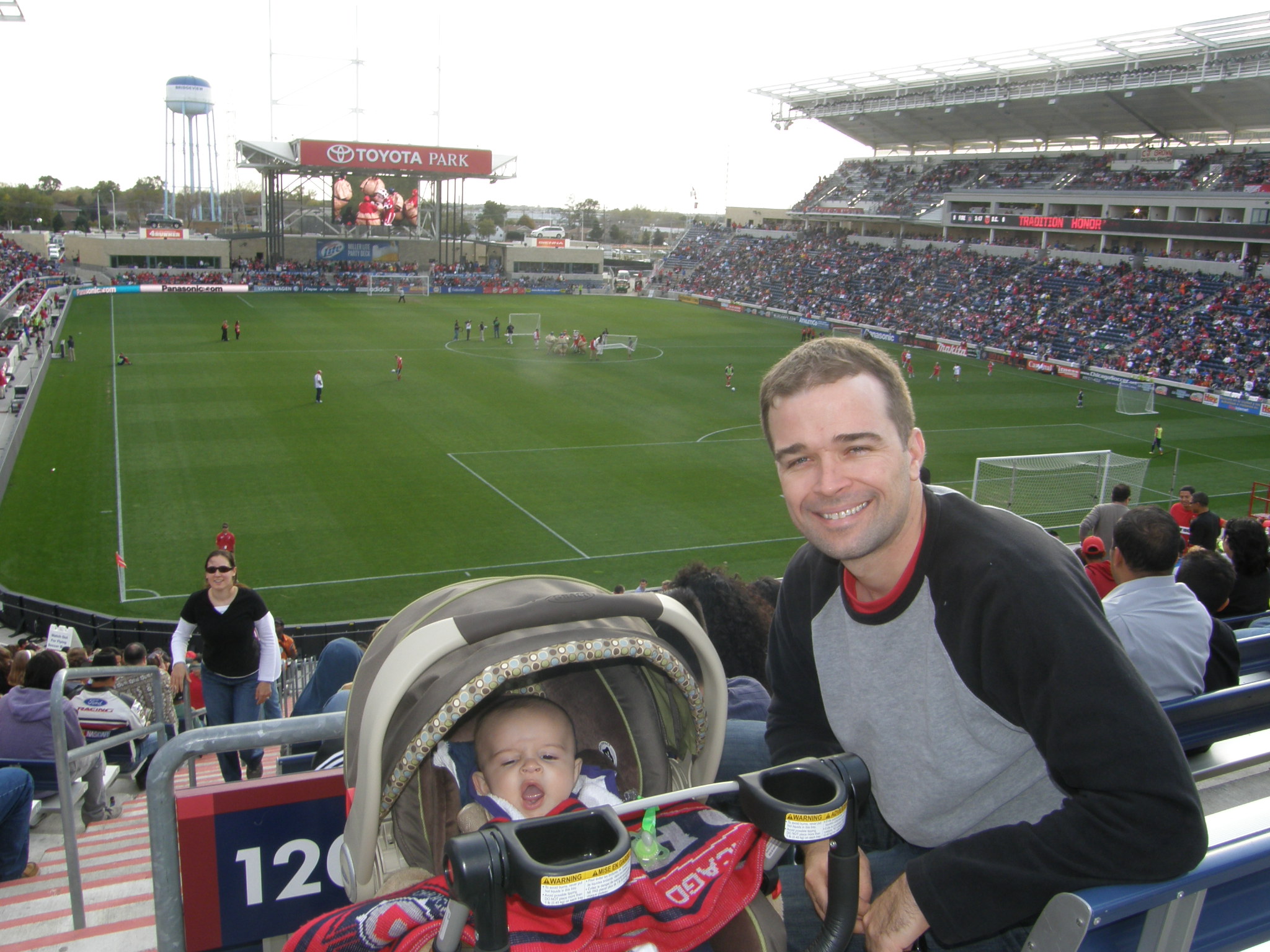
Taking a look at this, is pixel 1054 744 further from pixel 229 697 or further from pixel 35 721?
pixel 229 697

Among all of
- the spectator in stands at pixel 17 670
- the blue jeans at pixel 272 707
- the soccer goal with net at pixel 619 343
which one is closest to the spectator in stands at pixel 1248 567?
the blue jeans at pixel 272 707

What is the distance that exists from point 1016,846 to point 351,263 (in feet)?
258

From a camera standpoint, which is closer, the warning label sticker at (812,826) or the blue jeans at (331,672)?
the warning label sticker at (812,826)

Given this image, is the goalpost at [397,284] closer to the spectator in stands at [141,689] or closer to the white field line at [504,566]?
the white field line at [504,566]

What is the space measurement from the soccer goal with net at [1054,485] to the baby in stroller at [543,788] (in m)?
21.9

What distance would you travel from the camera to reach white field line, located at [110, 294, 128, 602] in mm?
18625

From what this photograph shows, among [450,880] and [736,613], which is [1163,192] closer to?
[736,613]

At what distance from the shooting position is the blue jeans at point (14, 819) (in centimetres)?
552

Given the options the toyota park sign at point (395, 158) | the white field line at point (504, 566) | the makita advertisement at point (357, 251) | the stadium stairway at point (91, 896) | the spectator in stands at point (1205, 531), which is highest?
the toyota park sign at point (395, 158)

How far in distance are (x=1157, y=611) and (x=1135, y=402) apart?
36.7 m

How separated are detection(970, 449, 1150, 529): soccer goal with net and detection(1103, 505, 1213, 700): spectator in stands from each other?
19535mm

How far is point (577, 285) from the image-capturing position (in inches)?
3083

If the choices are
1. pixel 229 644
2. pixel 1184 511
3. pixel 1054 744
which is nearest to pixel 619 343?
pixel 1184 511

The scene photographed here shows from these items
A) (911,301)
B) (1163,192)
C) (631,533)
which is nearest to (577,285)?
(911,301)
